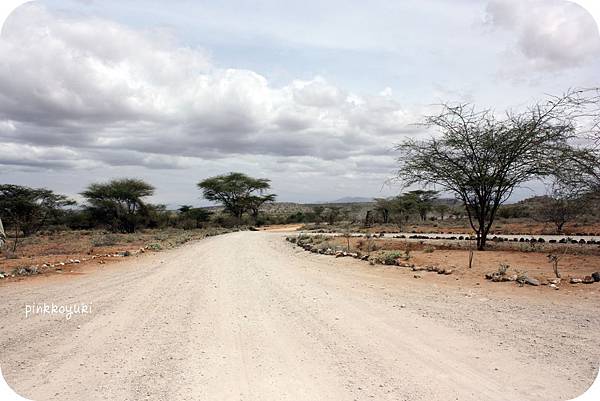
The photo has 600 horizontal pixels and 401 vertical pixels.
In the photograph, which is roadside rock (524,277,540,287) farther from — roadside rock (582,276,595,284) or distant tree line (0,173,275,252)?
distant tree line (0,173,275,252)

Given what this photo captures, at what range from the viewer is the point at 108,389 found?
3963 mm

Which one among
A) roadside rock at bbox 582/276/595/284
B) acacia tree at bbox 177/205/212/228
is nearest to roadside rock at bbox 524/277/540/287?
roadside rock at bbox 582/276/595/284

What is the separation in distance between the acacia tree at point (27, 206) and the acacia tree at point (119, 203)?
2.98m

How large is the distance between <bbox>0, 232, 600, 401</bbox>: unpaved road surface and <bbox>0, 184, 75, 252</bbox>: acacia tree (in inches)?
1164

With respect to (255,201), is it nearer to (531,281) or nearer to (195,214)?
(195,214)

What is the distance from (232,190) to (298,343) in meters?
46.9

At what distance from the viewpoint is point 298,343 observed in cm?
504

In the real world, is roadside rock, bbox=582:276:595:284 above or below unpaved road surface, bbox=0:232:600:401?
above

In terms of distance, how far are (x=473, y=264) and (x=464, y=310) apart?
4.59 metres

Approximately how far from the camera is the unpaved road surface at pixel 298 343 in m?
3.95

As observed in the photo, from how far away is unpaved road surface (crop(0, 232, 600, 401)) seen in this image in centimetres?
395

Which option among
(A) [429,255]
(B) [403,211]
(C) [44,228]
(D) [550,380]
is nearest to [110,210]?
(C) [44,228]

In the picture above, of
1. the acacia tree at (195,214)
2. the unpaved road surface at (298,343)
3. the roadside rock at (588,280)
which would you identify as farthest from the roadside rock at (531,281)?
the acacia tree at (195,214)

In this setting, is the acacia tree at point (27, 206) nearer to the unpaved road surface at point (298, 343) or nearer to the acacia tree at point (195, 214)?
the acacia tree at point (195, 214)
